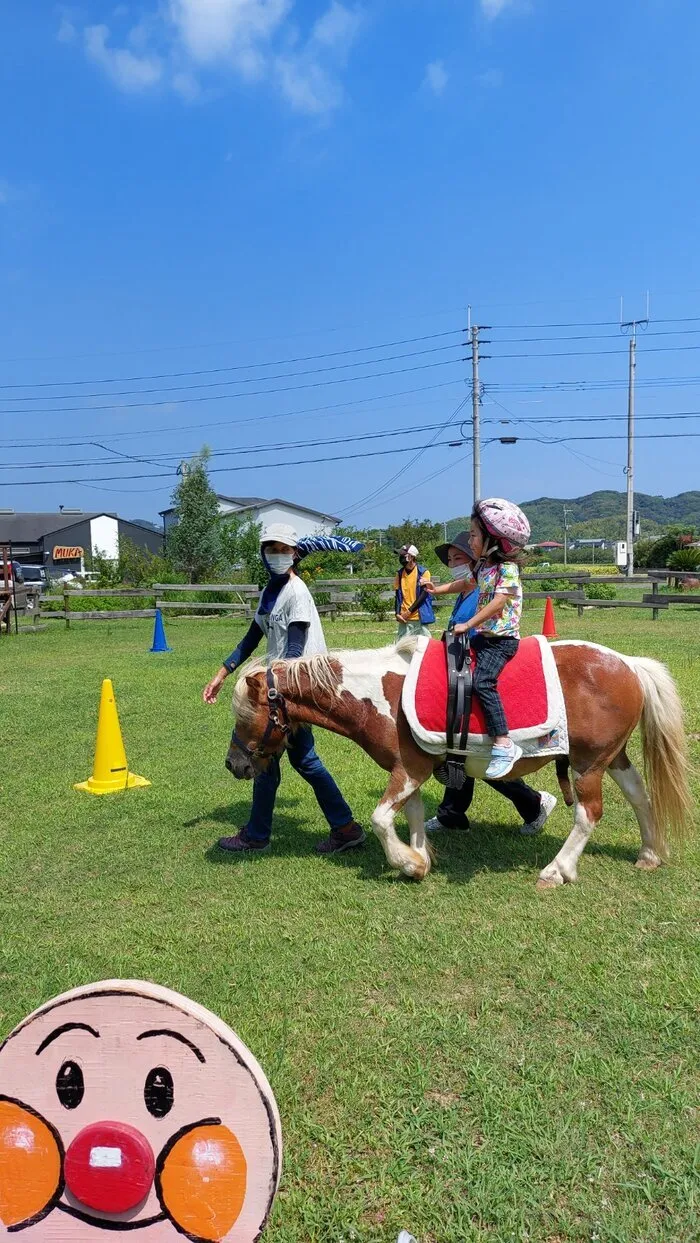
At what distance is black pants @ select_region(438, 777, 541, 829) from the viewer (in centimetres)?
530

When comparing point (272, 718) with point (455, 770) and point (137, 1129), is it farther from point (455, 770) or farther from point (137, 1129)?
point (137, 1129)

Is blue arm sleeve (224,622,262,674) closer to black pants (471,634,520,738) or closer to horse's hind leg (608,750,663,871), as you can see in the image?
black pants (471,634,520,738)

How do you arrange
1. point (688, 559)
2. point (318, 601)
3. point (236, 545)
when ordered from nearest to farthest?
point (318, 601) < point (688, 559) < point (236, 545)

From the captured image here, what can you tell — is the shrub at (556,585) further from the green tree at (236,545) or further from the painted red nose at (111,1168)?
the painted red nose at (111,1168)

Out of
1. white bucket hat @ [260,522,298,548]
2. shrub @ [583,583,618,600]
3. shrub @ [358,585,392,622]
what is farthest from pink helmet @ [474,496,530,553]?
shrub @ [583,583,618,600]

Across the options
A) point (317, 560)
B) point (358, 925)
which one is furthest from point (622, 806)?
point (317, 560)

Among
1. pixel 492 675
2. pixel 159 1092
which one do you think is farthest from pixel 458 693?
pixel 159 1092

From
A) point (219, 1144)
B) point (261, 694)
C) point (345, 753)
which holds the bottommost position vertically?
point (345, 753)

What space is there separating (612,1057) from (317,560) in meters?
26.6

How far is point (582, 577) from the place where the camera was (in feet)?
87.5

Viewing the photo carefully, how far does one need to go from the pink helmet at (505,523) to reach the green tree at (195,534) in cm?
3479

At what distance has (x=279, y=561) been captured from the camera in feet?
16.1

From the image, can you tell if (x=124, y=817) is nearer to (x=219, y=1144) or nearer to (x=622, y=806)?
(x=622, y=806)

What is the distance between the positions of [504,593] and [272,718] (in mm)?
1497
